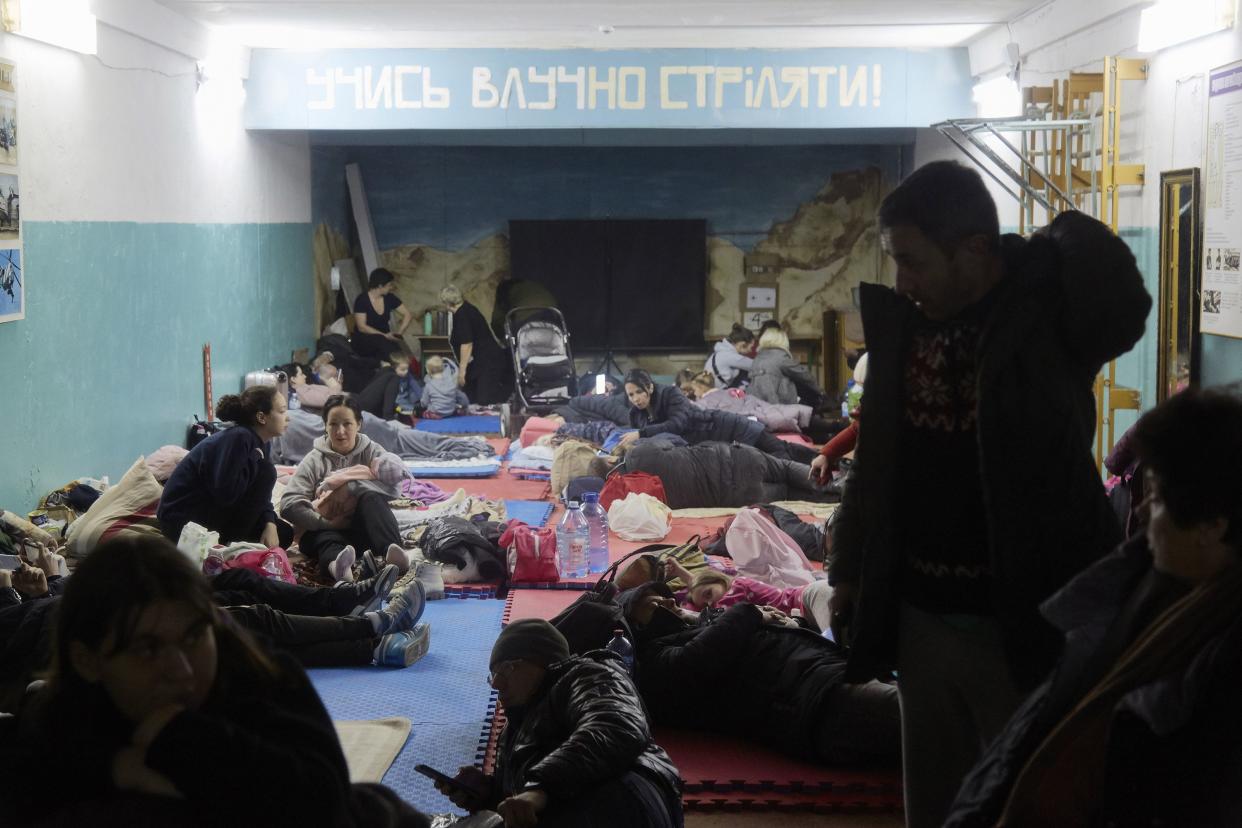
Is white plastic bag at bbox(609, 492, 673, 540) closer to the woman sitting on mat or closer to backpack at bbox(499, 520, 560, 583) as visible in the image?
backpack at bbox(499, 520, 560, 583)

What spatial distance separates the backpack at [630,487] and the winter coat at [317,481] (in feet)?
4.55

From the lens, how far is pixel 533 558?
6.41 meters

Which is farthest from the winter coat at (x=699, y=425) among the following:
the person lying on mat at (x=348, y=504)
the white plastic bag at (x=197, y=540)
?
the white plastic bag at (x=197, y=540)

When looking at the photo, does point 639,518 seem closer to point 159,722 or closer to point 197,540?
point 197,540

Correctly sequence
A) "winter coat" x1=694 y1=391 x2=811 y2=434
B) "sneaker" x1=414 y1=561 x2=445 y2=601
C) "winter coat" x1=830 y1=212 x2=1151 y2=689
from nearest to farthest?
"winter coat" x1=830 y1=212 x2=1151 y2=689
"sneaker" x1=414 y1=561 x2=445 y2=601
"winter coat" x1=694 y1=391 x2=811 y2=434

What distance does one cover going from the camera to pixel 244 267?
34.4 ft

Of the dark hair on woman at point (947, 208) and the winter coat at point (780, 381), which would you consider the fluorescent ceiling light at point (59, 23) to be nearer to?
the dark hair on woman at point (947, 208)

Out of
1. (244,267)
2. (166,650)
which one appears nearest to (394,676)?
(166,650)

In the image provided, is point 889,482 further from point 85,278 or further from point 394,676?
point 85,278

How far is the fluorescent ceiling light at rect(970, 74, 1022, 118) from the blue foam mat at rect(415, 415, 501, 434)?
4.77m

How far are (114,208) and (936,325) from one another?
21.3ft

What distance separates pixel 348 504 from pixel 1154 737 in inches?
201

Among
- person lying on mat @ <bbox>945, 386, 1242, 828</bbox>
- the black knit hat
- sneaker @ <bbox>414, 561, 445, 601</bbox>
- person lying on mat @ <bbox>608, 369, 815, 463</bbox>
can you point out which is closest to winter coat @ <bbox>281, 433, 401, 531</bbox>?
sneaker @ <bbox>414, 561, 445, 601</bbox>

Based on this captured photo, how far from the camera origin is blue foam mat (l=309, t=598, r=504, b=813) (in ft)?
13.8
